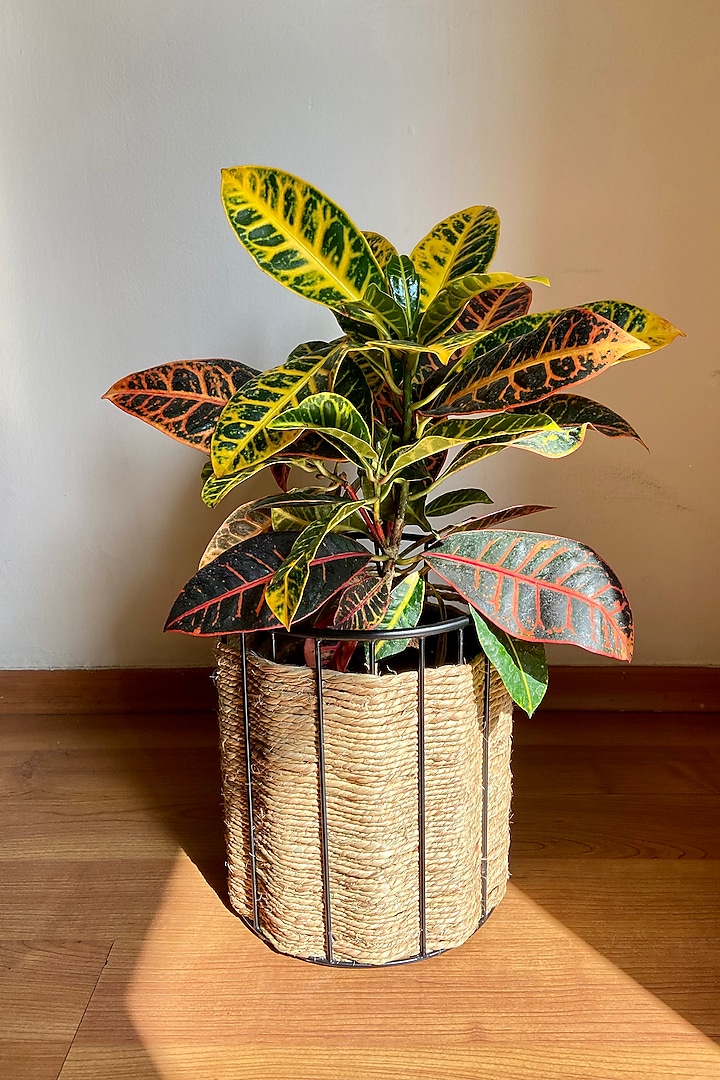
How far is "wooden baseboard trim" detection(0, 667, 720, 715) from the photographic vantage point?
143cm

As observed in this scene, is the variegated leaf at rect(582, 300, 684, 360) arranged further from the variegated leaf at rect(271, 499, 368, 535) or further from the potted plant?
the variegated leaf at rect(271, 499, 368, 535)

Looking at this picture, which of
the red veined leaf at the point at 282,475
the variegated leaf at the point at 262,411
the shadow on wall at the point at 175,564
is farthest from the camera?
the shadow on wall at the point at 175,564

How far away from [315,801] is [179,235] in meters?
0.86

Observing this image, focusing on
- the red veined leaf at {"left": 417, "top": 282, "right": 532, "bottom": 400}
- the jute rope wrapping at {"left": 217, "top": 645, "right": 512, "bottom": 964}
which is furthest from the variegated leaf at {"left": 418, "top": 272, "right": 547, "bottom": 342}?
the jute rope wrapping at {"left": 217, "top": 645, "right": 512, "bottom": 964}

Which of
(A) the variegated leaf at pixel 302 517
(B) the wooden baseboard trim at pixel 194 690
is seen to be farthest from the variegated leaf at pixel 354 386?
(B) the wooden baseboard trim at pixel 194 690

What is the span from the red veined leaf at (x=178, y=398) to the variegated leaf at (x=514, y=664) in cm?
32

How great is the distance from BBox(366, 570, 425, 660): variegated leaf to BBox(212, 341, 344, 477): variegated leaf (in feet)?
0.63

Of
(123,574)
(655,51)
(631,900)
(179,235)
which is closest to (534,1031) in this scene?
(631,900)

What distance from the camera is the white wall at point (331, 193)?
121 centimetres

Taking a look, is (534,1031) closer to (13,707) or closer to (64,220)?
(13,707)

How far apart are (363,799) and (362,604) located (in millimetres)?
201

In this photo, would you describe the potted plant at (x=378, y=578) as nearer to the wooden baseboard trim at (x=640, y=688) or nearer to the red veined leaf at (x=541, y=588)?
the red veined leaf at (x=541, y=588)

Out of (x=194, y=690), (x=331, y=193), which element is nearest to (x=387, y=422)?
(x=331, y=193)

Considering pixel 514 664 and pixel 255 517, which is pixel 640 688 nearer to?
pixel 514 664
